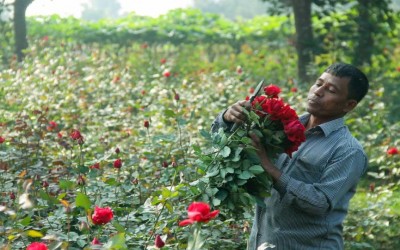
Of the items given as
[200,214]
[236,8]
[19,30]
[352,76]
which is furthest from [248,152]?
[236,8]

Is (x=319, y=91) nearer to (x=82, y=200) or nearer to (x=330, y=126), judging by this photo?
(x=330, y=126)

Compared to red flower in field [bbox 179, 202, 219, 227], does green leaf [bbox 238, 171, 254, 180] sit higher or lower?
lower

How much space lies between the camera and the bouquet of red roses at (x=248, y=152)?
265 centimetres

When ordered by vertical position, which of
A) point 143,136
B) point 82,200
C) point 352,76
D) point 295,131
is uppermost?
point 352,76

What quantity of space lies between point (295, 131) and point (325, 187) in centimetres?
25

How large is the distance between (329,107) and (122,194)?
1620mm

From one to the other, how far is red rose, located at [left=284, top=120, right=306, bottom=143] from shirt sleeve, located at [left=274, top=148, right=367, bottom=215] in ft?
0.50

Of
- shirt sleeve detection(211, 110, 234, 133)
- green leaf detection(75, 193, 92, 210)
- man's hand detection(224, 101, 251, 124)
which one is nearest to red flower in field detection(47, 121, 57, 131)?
shirt sleeve detection(211, 110, 234, 133)

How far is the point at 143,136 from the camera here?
5.29 m

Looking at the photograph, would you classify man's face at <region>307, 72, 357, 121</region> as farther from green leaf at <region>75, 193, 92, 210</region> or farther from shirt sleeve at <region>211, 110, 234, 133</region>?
green leaf at <region>75, 193, 92, 210</region>

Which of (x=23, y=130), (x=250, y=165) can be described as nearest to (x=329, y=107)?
(x=250, y=165)

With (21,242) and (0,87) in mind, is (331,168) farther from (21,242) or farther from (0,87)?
(0,87)

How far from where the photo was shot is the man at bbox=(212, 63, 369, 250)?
2.73 m

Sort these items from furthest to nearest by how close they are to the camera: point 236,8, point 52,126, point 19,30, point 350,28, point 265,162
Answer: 1. point 236,8
2. point 19,30
3. point 350,28
4. point 52,126
5. point 265,162
